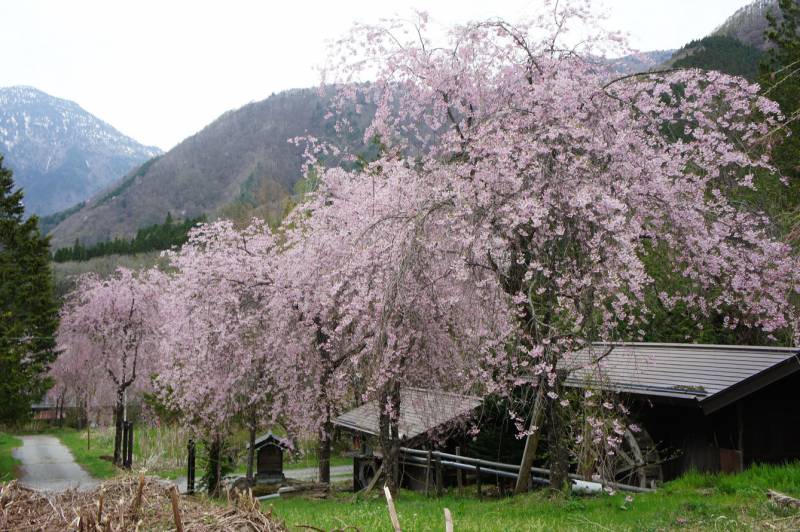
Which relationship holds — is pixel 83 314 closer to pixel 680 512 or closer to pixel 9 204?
pixel 9 204

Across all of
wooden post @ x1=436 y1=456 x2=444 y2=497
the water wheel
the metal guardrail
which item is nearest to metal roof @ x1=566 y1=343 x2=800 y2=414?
the water wheel

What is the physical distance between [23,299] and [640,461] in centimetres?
2520

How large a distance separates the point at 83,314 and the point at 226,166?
283 feet

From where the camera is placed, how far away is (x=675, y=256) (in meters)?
9.76

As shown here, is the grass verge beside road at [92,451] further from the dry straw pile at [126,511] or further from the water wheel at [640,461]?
the dry straw pile at [126,511]

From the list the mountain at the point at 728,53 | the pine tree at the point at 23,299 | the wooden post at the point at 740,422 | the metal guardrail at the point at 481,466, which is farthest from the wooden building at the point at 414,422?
the mountain at the point at 728,53

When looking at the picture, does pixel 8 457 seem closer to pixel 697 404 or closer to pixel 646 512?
pixel 697 404

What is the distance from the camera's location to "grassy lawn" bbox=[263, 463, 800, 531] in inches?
245

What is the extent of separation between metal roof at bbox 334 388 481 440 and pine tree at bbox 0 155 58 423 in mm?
14710

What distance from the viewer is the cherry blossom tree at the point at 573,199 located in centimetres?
866

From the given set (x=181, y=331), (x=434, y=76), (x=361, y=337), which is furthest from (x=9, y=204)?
(x=434, y=76)

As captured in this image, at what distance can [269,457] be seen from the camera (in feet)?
63.8

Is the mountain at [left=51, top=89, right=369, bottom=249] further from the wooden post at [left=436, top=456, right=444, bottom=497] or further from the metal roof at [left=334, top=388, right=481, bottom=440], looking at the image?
the wooden post at [left=436, top=456, right=444, bottom=497]

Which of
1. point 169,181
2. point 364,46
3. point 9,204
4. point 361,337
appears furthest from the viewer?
point 169,181
